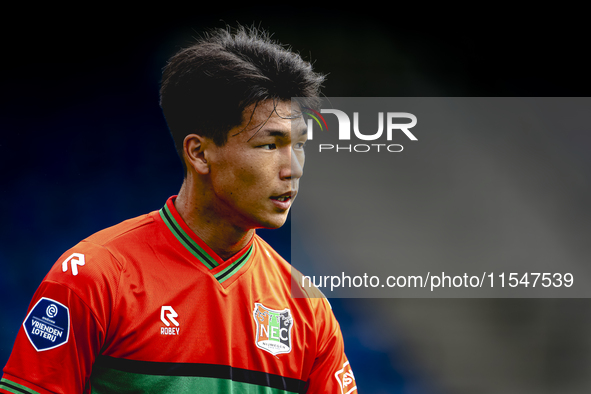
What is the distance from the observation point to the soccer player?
6.83ft

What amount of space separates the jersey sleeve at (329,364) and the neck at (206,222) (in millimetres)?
606

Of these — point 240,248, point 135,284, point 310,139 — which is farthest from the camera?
point 310,139

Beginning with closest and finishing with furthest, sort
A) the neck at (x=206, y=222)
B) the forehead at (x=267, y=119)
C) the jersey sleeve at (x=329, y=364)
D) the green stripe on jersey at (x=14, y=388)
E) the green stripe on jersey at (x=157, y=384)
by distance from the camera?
the green stripe on jersey at (x=14, y=388)
the green stripe on jersey at (x=157, y=384)
the forehead at (x=267, y=119)
the neck at (x=206, y=222)
the jersey sleeve at (x=329, y=364)

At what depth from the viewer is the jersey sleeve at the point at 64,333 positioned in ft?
6.68

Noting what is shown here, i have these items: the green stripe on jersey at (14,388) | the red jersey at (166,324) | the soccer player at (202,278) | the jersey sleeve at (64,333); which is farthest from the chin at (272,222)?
the green stripe on jersey at (14,388)

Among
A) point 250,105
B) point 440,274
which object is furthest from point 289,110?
point 440,274

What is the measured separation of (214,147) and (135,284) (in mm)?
706

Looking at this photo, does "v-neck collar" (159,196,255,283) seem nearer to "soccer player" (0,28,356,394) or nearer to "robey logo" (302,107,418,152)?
"soccer player" (0,28,356,394)

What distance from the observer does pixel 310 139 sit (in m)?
3.30

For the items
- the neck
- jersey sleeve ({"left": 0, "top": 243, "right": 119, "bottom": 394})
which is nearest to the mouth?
the neck

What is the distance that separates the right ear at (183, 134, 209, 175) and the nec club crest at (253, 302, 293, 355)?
722mm

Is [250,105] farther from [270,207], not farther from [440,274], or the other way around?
[440,274]

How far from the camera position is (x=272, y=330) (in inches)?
96.4

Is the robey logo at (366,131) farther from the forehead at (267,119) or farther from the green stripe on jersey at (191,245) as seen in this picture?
the green stripe on jersey at (191,245)
